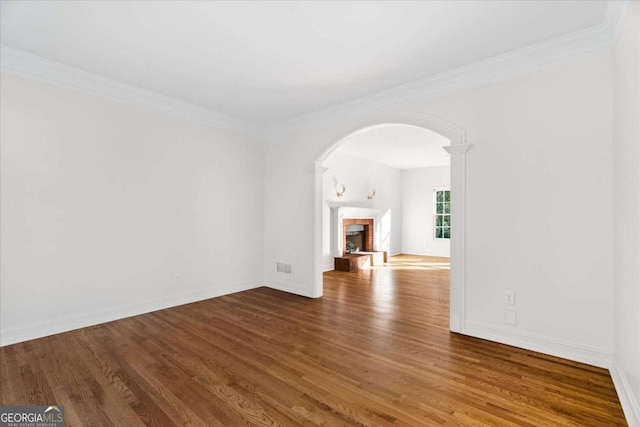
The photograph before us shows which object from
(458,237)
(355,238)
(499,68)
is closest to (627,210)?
(458,237)

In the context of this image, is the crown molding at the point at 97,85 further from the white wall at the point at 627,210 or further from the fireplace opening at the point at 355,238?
the white wall at the point at 627,210

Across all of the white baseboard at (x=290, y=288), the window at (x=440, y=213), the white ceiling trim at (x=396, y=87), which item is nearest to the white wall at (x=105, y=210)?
the white ceiling trim at (x=396, y=87)

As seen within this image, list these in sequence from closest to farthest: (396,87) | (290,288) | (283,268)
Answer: (396,87) → (290,288) → (283,268)

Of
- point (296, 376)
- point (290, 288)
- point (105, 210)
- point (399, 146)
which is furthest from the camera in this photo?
point (399, 146)

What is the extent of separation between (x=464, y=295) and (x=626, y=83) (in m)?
2.16

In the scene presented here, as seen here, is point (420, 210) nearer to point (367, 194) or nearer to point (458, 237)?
point (367, 194)

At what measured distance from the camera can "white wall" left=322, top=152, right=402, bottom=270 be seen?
692 centimetres

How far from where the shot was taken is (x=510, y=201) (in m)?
2.89

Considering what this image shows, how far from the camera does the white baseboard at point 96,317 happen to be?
9.51 ft

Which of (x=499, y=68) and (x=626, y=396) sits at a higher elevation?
(x=499, y=68)

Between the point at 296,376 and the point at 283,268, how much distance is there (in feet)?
9.08

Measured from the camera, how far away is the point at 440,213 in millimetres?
9305

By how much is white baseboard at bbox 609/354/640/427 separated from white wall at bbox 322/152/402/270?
15.3 feet

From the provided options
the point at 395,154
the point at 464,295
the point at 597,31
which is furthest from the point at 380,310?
the point at 395,154
